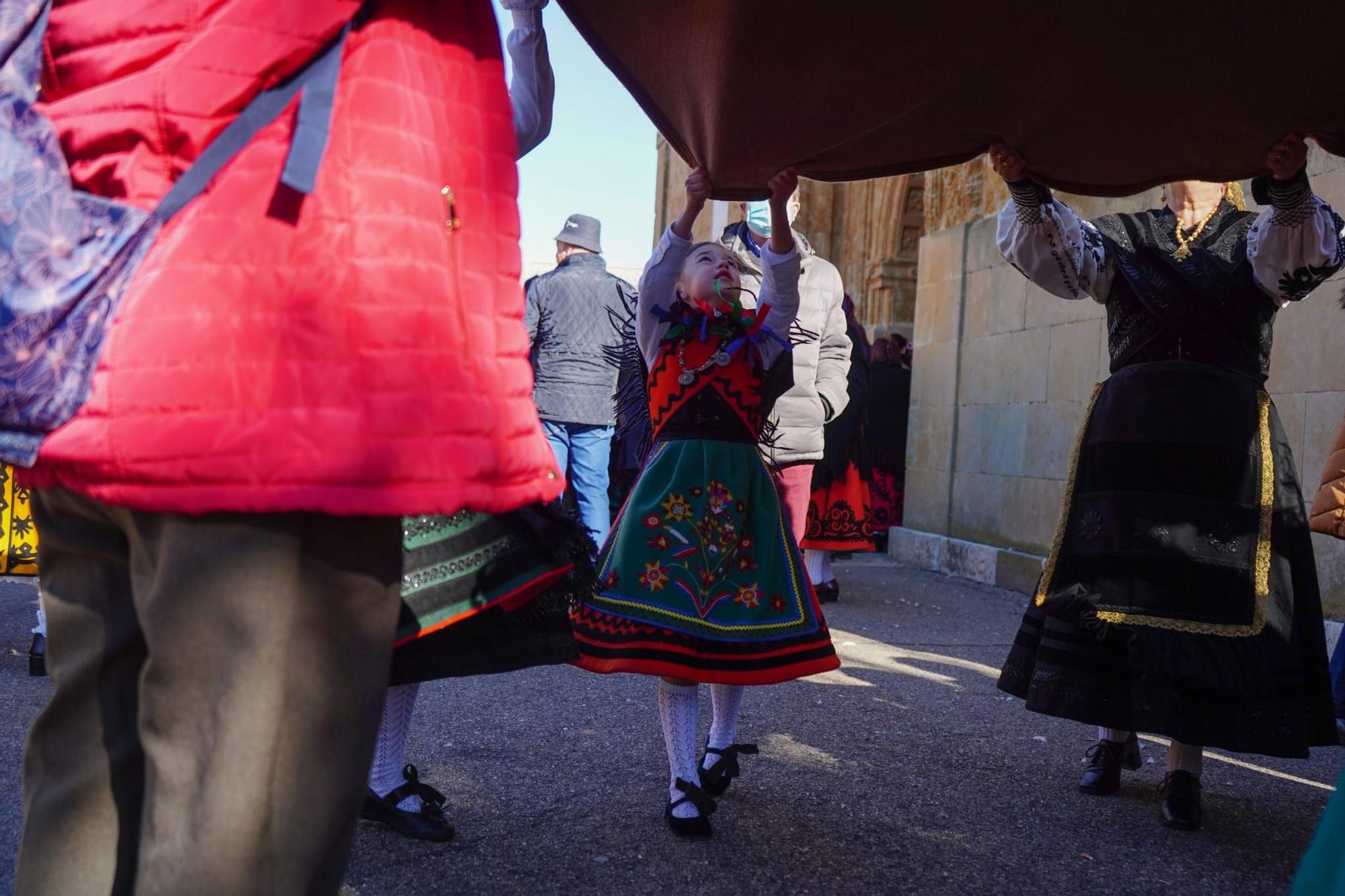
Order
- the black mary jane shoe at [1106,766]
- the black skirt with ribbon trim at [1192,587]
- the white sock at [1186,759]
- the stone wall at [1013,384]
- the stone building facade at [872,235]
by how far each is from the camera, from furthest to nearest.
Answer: the stone building facade at [872,235], the stone wall at [1013,384], the black mary jane shoe at [1106,766], the white sock at [1186,759], the black skirt with ribbon trim at [1192,587]

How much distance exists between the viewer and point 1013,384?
25.5ft

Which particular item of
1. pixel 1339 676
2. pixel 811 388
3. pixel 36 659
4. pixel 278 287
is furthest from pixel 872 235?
pixel 278 287

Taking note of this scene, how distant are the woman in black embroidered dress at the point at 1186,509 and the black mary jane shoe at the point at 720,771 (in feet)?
2.70

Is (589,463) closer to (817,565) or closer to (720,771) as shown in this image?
(817,565)

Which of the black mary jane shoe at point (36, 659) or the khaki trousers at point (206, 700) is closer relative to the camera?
the khaki trousers at point (206, 700)

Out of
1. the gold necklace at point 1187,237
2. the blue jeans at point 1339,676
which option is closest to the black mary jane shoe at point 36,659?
the gold necklace at point 1187,237

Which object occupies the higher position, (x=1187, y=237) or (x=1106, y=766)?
A: (x=1187, y=237)

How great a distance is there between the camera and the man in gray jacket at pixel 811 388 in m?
5.46

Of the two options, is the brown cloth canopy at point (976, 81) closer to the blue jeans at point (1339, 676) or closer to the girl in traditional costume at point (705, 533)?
the girl in traditional costume at point (705, 533)

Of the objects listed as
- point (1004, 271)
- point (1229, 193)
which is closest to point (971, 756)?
point (1229, 193)

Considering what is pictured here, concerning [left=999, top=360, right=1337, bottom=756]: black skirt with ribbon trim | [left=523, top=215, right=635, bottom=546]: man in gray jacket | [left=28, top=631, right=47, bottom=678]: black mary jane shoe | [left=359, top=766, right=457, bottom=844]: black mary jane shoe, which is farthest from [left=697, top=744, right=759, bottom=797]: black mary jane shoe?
[left=523, top=215, right=635, bottom=546]: man in gray jacket

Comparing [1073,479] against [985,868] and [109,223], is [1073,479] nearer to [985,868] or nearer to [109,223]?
[985,868]

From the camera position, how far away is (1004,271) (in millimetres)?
8031

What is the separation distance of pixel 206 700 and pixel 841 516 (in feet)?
20.2
